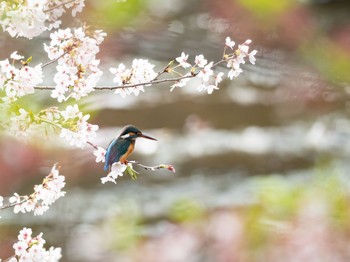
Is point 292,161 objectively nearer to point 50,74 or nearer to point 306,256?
point 306,256

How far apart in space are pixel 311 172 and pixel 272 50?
1.69 ft

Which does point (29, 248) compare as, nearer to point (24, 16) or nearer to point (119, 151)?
point (119, 151)

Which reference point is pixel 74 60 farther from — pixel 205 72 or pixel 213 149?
pixel 213 149

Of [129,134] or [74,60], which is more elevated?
[74,60]

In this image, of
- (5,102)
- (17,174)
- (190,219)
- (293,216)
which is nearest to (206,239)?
(190,219)

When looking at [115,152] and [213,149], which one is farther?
[213,149]

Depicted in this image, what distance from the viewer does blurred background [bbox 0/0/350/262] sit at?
7.36ft

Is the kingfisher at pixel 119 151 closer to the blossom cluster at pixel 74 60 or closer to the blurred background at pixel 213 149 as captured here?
the blossom cluster at pixel 74 60

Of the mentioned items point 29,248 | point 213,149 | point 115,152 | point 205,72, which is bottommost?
point 29,248

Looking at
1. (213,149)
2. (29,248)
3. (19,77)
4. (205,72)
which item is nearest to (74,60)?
(19,77)

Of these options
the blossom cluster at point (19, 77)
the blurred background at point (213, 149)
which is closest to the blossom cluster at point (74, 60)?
the blossom cluster at point (19, 77)

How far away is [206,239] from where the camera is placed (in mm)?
2236

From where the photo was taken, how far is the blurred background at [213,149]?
88.4 inches

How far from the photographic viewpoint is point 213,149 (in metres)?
2.68
